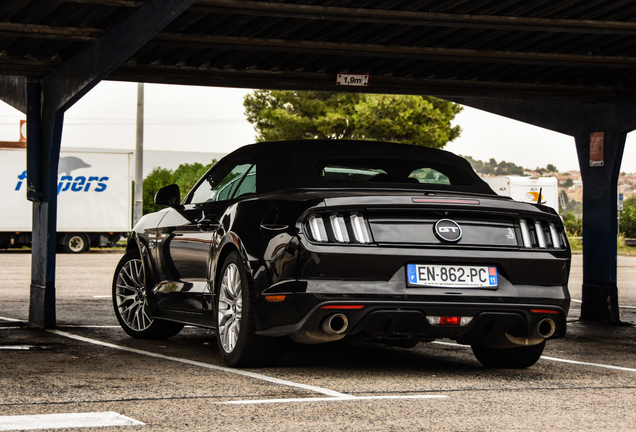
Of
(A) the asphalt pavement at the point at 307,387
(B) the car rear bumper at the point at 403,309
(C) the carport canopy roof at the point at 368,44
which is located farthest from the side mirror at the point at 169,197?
(B) the car rear bumper at the point at 403,309

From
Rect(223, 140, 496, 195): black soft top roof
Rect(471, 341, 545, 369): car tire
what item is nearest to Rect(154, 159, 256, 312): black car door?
Rect(223, 140, 496, 195): black soft top roof

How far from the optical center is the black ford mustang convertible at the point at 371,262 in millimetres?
5316

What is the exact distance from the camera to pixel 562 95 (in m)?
10.7

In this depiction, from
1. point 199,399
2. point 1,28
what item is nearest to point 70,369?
point 199,399

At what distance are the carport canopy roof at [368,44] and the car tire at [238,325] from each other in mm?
2659

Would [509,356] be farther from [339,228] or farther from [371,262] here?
[339,228]

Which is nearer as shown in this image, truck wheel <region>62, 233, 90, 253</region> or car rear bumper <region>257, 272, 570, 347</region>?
car rear bumper <region>257, 272, 570, 347</region>

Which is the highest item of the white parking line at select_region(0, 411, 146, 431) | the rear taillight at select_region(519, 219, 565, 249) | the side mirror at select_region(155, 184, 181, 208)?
the side mirror at select_region(155, 184, 181, 208)

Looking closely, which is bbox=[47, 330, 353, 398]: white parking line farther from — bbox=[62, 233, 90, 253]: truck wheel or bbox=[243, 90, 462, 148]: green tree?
bbox=[243, 90, 462, 148]: green tree

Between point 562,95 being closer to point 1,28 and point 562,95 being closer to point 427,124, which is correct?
point 1,28

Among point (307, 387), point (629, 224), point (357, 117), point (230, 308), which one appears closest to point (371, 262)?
point (307, 387)

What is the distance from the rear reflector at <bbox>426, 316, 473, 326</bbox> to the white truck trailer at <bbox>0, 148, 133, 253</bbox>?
24.0 meters

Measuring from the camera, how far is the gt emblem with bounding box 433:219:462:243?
216 inches

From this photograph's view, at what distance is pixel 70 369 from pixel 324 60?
5.11 meters
